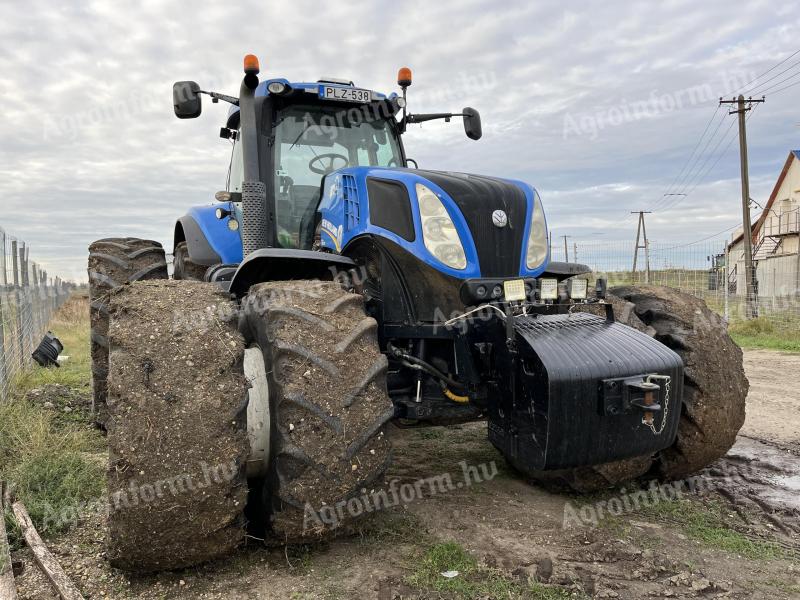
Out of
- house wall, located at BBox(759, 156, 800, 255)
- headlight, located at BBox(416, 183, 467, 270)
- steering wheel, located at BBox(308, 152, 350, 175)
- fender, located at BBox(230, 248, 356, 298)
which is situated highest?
house wall, located at BBox(759, 156, 800, 255)

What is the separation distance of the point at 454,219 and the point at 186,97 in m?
2.10

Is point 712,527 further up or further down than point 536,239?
further down

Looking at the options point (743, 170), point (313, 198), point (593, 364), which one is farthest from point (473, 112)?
point (743, 170)

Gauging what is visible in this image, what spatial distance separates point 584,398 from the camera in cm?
314

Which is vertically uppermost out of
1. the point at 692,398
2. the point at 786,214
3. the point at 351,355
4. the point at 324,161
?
the point at 786,214

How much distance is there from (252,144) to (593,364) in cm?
288

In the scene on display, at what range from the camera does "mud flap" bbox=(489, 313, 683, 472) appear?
3131mm

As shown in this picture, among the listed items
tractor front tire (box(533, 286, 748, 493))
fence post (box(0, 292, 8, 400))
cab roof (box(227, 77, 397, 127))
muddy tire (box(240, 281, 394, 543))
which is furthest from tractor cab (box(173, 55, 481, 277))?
fence post (box(0, 292, 8, 400))

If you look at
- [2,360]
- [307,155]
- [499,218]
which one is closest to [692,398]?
[499,218]

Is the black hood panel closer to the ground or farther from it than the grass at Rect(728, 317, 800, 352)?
farther from it

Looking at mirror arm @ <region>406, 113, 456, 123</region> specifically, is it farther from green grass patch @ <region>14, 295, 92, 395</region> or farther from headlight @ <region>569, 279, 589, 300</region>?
green grass patch @ <region>14, 295, 92, 395</region>

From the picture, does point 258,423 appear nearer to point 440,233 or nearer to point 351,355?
point 351,355

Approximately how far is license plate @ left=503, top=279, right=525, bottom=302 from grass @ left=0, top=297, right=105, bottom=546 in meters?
2.76

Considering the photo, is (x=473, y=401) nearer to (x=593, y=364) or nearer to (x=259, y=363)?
(x=593, y=364)
